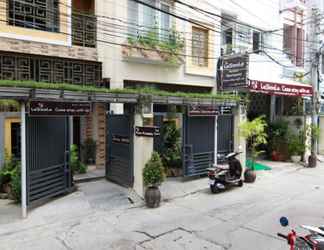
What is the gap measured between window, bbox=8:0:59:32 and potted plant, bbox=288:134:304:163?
37.4ft

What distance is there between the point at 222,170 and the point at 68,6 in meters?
7.16

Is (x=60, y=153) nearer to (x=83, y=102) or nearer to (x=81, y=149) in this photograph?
(x=83, y=102)

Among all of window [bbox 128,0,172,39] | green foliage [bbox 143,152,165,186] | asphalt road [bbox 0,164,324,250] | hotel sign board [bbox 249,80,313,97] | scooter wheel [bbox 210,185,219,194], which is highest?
window [bbox 128,0,172,39]

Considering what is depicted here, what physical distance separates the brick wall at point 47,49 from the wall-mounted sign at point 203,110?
13.0ft

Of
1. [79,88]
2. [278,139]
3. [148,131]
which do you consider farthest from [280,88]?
[79,88]

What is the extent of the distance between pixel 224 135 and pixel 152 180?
4.32m

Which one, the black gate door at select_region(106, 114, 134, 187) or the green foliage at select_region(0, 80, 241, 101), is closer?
the green foliage at select_region(0, 80, 241, 101)

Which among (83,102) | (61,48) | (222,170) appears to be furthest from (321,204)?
(61,48)

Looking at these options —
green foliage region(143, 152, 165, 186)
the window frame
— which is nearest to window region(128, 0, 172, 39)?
the window frame

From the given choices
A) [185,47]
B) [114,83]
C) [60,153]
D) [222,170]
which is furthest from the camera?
[185,47]

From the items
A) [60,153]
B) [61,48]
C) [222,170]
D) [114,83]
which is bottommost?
[222,170]

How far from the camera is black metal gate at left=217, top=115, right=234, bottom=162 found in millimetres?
10508

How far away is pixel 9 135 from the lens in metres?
9.02

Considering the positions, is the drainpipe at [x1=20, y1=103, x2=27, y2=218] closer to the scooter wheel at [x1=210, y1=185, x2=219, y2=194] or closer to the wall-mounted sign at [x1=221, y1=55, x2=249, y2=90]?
Result: the scooter wheel at [x1=210, y1=185, x2=219, y2=194]
